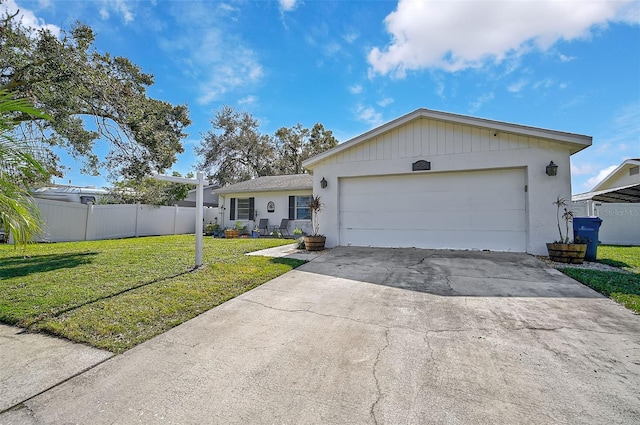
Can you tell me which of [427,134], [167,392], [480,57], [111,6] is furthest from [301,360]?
[111,6]

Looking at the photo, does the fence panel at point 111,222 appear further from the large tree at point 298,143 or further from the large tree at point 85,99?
the large tree at point 298,143

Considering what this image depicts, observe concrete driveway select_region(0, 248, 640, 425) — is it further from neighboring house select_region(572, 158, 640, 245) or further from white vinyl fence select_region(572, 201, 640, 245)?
white vinyl fence select_region(572, 201, 640, 245)

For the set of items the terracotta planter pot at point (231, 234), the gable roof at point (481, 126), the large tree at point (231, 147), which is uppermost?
the large tree at point (231, 147)

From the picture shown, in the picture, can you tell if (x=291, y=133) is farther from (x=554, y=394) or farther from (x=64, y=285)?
(x=554, y=394)

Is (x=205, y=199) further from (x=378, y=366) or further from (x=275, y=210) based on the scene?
(x=378, y=366)

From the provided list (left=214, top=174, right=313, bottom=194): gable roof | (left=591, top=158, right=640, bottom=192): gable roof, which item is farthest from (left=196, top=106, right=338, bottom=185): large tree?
A: (left=591, top=158, right=640, bottom=192): gable roof

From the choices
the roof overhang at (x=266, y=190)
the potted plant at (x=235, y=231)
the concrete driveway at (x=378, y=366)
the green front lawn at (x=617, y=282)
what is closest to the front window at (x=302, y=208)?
the roof overhang at (x=266, y=190)

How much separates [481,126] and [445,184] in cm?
175

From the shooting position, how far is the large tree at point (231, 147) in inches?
1027

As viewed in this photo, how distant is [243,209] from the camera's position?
1583 centimetres

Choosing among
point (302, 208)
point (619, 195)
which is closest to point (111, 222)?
point (302, 208)

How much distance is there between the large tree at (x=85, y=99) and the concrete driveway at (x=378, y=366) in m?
6.51

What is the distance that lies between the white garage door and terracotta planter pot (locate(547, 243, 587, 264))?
936 mm

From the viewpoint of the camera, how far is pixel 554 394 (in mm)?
2023
